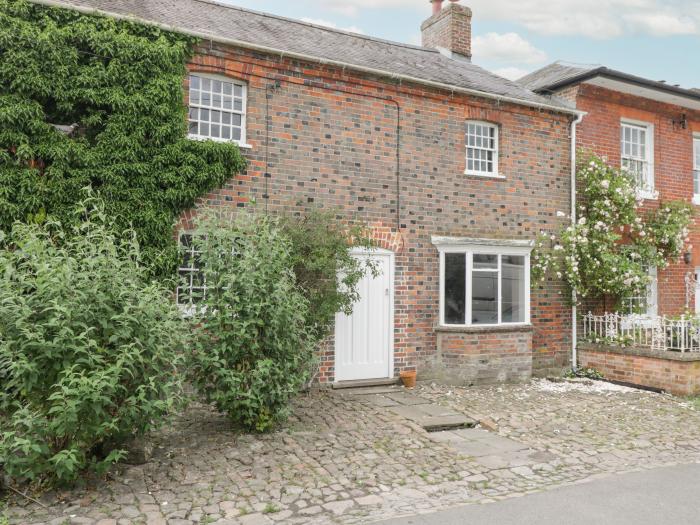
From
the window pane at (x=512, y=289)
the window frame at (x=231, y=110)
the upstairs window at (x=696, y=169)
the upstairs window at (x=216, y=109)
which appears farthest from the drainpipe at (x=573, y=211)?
the upstairs window at (x=216, y=109)

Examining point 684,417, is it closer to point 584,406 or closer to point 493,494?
point 584,406

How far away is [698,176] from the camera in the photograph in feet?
50.3

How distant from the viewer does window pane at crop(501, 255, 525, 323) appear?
11.8 metres

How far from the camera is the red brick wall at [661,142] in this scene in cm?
1343

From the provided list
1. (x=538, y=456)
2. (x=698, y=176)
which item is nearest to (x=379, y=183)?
(x=538, y=456)

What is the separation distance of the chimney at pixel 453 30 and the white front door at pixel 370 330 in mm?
7625

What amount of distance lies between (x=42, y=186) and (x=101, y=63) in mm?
2036

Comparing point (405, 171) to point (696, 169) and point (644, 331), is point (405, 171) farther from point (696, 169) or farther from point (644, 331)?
point (696, 169)

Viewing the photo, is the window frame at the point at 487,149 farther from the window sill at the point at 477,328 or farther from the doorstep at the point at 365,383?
the doorstep at the point at 365,383

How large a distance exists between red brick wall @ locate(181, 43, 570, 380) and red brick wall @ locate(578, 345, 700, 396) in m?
0.63

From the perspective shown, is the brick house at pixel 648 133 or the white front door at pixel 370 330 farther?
the brick house at pixel 648 133

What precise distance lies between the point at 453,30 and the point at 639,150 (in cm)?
565

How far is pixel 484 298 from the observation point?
11.5 m

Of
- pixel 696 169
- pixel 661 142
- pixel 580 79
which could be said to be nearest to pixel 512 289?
pixel 580 79
